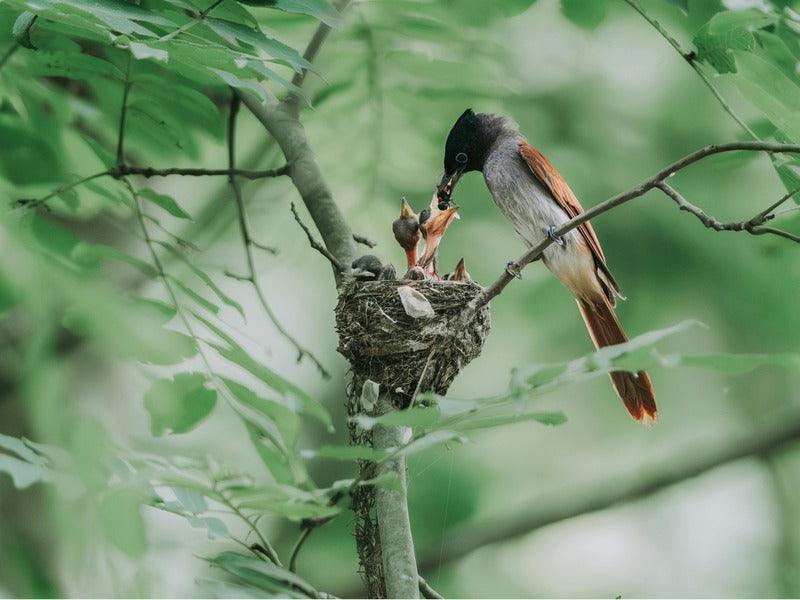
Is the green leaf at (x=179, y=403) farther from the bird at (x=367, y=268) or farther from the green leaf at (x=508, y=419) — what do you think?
the green leaf at (x=508, y=419)

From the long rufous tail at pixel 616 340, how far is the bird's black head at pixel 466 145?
672mm

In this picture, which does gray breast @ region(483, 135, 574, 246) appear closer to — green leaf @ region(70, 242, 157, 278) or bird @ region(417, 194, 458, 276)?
bird @ region(417, 194, 458, 276)

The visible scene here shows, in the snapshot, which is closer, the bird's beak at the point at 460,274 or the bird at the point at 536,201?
the bird's beak at the point at 460,274

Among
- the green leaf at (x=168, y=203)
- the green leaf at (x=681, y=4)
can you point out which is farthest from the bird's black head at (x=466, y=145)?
the green leaf at (x=168, y=203)

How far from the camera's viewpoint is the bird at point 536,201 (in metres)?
3.88

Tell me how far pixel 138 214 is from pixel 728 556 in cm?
420

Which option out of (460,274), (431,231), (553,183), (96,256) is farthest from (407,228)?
(96,256)

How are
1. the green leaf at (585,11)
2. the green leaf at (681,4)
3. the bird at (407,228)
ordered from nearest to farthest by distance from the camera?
the green leaf at (681,4)
the green leaf at (585,11)
the bird at (407,228)

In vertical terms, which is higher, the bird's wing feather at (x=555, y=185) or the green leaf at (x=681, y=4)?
the green leaf at (x=681, y=4)

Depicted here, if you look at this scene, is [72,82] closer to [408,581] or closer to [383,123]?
[383,123]

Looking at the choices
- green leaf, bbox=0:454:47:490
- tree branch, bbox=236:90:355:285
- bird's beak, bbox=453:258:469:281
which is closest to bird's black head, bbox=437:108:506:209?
bird's beak, bbox=453:258:469:281

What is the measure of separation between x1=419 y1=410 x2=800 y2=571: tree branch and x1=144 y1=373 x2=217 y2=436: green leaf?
7.56 ft

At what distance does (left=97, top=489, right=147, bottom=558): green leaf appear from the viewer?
1227mm

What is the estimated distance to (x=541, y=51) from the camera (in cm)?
507
